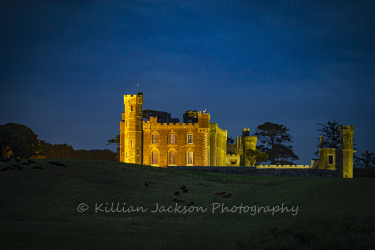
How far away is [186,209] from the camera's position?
3484 cm

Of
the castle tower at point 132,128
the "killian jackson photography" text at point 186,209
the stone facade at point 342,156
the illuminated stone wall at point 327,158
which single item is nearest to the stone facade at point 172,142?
the castle tower at point 132,128

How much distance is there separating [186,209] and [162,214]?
2649mm

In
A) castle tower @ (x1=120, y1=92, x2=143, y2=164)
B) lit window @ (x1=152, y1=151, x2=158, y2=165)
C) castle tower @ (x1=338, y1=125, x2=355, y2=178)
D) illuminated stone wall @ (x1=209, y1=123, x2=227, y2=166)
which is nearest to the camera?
castle tower @ (x1=120, y1=92, x2=143, y2=164)

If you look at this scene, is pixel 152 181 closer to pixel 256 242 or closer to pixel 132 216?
pixel 132 216

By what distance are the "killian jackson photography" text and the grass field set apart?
221 mm

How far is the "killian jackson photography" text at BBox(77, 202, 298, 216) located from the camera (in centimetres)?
3297

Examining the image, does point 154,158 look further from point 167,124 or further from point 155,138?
point 167,124

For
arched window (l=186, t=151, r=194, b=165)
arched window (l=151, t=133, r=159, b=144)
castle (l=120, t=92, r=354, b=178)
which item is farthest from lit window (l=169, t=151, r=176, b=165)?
arched window (l=151, t=133, r=159, b=144)

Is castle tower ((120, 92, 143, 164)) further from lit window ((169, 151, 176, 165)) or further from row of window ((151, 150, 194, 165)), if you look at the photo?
lit window ((169, 151, 176, 165))

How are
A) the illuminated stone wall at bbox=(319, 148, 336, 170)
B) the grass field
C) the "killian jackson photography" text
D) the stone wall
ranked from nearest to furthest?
the grass field < the "killian jackson photography" text < the stone wall < the illuminated stone wall at bbox=(319, 148, 336, 170)

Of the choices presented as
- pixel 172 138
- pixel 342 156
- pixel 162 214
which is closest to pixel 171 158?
pixel 172 138

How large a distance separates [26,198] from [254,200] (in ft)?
58.5

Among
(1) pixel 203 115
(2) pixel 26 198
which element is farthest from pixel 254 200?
(1) pixel 203 115

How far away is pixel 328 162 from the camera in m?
A: 82.6
